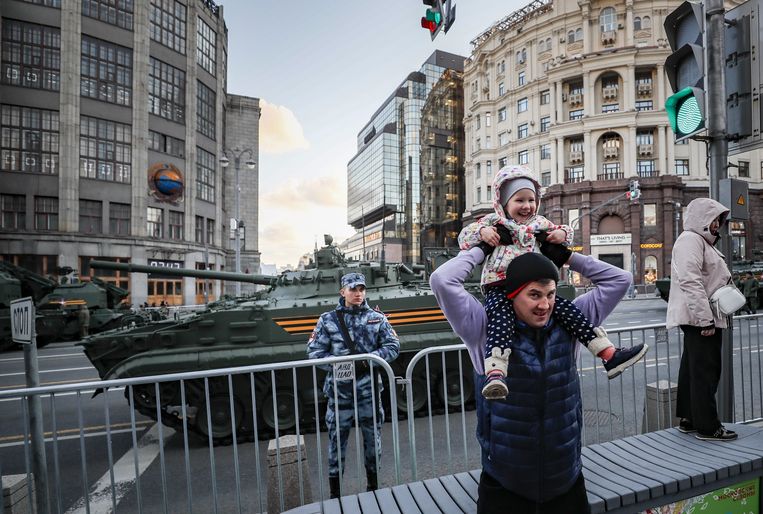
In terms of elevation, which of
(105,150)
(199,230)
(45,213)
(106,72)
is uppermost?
(106,72)

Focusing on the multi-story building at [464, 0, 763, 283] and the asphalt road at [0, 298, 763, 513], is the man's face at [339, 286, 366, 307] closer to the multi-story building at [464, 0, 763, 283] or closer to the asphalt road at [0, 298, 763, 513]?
the asphalt road at [0, 298, 763, 513]

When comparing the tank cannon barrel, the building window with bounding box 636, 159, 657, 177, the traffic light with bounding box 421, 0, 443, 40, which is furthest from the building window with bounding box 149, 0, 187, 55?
the building window with bounding box 636, 159, 657, 177

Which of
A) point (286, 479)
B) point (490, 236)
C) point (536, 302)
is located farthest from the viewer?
point (286, 479)

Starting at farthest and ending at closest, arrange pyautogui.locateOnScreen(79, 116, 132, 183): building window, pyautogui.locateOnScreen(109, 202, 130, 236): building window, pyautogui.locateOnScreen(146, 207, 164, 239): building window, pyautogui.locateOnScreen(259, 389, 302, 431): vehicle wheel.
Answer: pyautogui.locateOnScreen(146, 207, 164, 239): building window
pyautogui.locateOnScreen(109, 202, 130, 236): building window
pyautogui.locateOnScreen(79, 116, 132, 183): building window
pyautogui.locateOnScreen(259, 389, 302, 431): vehicle wheel

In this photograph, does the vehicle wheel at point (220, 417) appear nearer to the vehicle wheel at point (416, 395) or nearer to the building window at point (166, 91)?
the vehicle wheel at point (416, 395)

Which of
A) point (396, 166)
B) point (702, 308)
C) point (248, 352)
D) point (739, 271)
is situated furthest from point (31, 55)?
point (396, 166)

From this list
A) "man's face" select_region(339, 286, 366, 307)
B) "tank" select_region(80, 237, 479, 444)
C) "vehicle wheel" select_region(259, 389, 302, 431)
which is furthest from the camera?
"vehicle wheel" select_region(259, 389, 302, 431)

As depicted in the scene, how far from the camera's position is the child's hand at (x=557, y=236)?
6.57 feet

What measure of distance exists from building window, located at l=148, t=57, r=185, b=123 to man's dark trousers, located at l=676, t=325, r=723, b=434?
3708 cm

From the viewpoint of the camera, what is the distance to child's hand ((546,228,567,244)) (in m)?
2.00

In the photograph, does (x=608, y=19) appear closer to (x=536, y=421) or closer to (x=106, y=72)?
(x=106, y=72)

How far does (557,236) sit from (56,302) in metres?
18.4

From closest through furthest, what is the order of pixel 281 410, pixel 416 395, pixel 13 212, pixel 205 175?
pixel 281 410 < pixel 416 395 < pixel 13 212 < pixel 205 175

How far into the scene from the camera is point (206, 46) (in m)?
39.0
